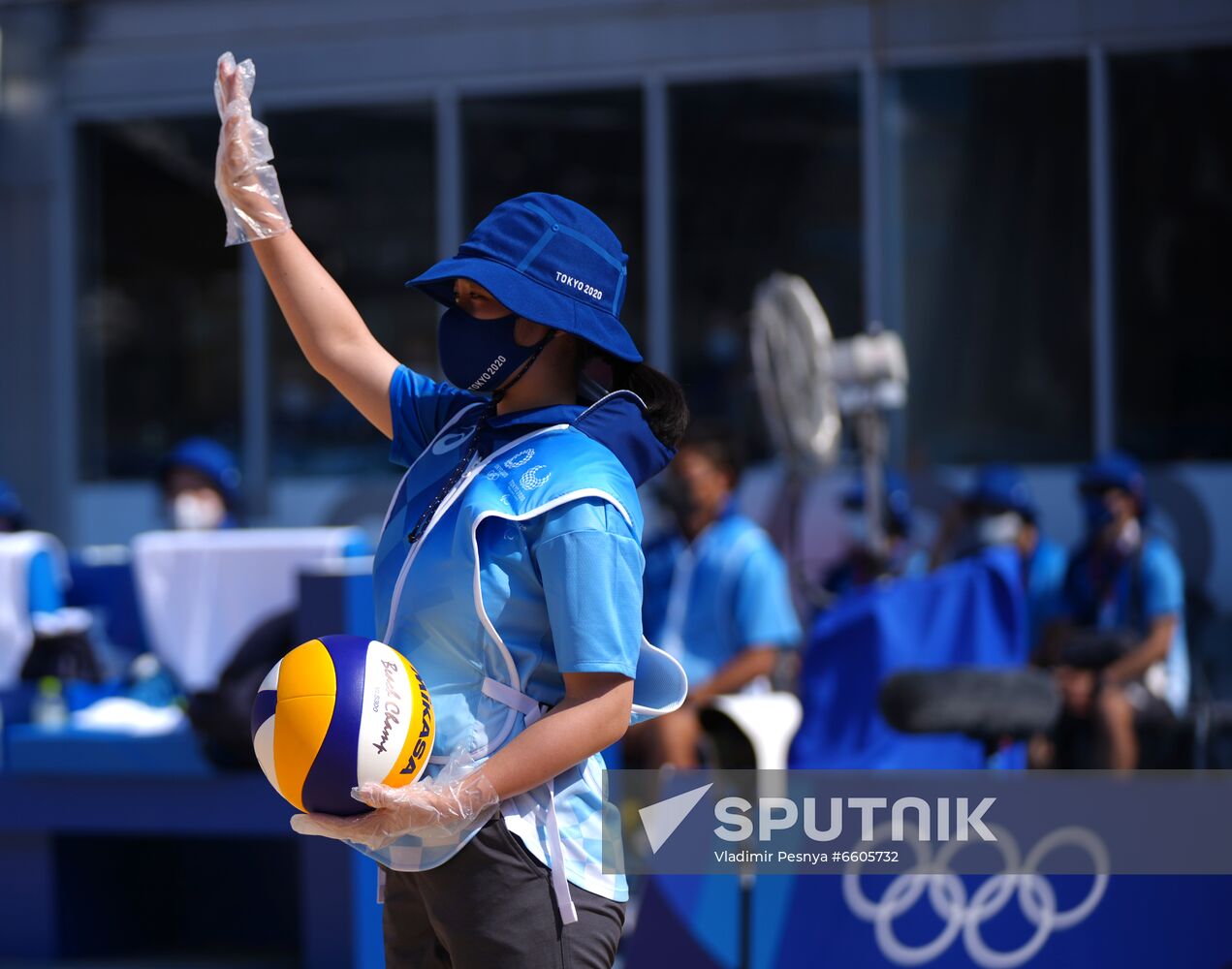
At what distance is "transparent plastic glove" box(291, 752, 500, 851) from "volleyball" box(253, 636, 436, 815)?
0.06 feet

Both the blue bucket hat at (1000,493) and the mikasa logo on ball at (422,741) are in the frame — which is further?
the blue bucket hat at (1000,493)

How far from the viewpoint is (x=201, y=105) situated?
37.6 feet

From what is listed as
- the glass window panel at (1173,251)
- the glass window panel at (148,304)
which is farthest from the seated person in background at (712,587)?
the glass window panel at (148,304)

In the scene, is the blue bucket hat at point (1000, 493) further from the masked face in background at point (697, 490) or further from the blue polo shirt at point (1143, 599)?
the masked face in background at point (697, 490)

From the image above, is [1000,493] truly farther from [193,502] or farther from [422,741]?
[422,741]

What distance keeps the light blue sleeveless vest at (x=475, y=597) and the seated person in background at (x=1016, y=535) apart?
5800 millimetres

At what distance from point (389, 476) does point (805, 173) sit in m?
3.58

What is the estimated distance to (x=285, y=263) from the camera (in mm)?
2213

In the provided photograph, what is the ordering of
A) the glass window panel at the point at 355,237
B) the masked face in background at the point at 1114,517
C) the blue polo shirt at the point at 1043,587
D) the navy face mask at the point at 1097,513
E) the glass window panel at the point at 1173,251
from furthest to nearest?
1. the glass window panel at the point at 355,237
2. the glass window panel at the point at 1173,251
3. the blue polo shirt at the point at 1043,587
4. the navy face mask at the point at 1097,513
5. the masked face in background at the point at 1114,517

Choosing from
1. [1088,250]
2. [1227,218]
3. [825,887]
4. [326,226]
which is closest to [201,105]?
[326,226]

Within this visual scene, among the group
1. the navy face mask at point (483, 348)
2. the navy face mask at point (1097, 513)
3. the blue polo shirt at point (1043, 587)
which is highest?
the navy face mask at point (483, 348)

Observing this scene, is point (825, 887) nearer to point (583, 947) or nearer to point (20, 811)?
point (583, 947)

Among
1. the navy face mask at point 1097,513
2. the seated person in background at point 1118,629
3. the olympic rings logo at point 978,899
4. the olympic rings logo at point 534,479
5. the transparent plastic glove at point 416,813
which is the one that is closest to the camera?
the transparent plastic glove at point 416,813

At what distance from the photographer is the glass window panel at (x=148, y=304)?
1152cm
